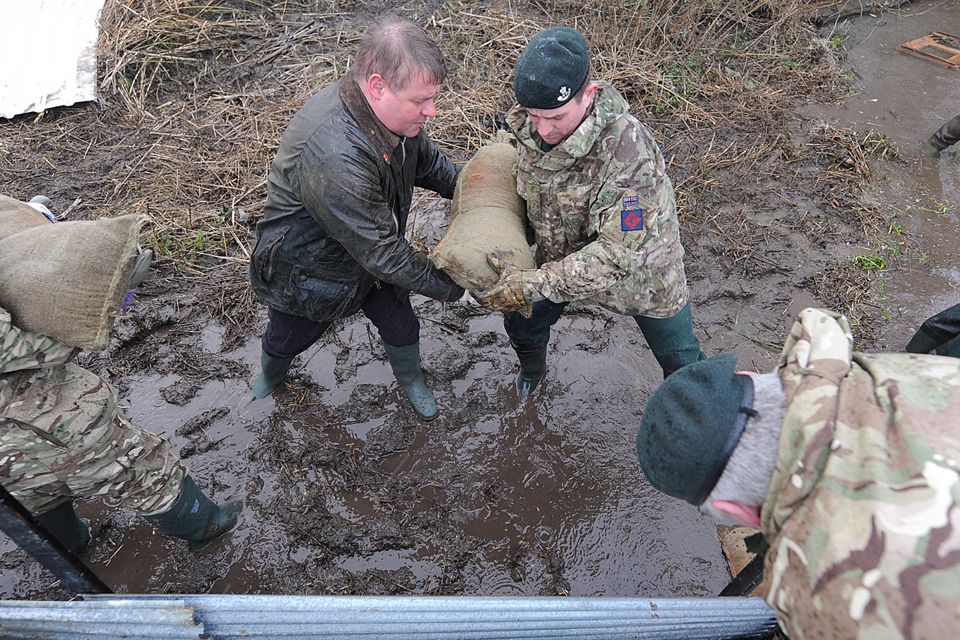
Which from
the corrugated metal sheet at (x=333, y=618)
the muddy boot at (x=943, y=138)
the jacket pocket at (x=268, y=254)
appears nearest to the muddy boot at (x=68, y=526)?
the corrugated metal sheet at (x=333, y=618)

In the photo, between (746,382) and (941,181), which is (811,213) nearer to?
(941,181)

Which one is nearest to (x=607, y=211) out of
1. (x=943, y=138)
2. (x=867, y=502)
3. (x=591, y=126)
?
(x=591, y=126)

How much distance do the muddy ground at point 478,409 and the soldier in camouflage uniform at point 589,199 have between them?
949 millimetres

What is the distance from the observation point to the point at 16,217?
6.32 ft

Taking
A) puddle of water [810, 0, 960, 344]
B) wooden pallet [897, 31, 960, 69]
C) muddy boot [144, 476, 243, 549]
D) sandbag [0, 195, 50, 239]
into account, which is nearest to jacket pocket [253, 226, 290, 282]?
sandbag [0, 195, 50, 239]

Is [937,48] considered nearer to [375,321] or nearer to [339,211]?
[375,321]

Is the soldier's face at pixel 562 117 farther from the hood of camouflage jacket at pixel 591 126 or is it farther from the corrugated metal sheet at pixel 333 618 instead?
the corrugated metal sheet at pixel 333 618

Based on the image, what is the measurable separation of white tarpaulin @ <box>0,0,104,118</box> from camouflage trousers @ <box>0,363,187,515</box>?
15.1 feet

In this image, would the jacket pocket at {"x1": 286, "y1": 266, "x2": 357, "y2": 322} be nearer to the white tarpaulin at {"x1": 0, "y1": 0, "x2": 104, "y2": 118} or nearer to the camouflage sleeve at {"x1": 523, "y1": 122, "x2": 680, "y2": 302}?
the camouflage sleeve at {"x1": 523, "y1": 122, "x2": 680, "y2": 302}

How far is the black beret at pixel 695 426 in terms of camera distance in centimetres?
109

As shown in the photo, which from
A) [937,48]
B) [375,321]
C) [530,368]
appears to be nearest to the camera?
[375,321]

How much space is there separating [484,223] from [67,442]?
1765mm

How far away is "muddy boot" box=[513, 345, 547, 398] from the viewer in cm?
307

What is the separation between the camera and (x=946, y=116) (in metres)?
5.35
